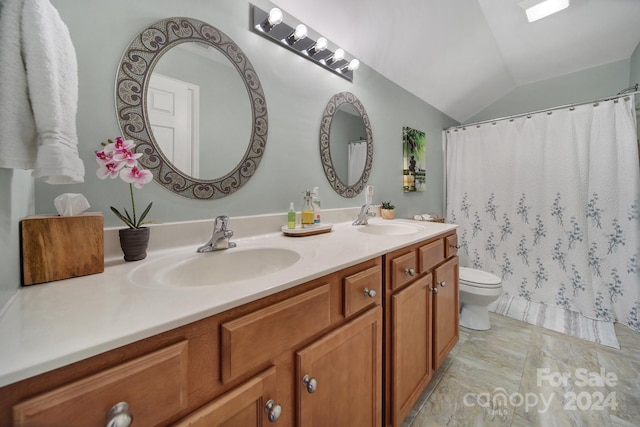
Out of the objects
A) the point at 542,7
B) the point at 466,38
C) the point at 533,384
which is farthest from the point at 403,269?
the point at 542,7

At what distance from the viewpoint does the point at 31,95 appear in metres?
0.46

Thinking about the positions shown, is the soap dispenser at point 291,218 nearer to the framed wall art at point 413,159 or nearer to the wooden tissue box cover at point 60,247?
the wooden tissue box cover at point 60,247

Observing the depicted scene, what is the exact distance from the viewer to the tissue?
2.12ft

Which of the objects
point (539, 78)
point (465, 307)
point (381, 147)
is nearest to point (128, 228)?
point (381, 147)

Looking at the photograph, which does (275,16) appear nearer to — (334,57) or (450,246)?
(334,57)

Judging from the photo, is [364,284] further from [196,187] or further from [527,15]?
[527,15]

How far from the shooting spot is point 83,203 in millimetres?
684

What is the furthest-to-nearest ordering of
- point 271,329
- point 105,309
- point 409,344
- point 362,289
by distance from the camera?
point 409,344 < point 362,289 < point 271,329 < point 105,309

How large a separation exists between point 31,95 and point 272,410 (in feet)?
2.66

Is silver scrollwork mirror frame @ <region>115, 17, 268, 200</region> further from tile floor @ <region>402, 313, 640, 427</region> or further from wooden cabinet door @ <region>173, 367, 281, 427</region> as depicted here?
tile floor @ <region>402, 313, 640, 427</region>

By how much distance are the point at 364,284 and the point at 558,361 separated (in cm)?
167

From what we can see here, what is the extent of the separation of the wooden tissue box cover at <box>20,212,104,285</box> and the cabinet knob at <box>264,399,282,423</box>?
579 millimetres

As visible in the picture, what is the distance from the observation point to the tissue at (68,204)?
647 millimetres

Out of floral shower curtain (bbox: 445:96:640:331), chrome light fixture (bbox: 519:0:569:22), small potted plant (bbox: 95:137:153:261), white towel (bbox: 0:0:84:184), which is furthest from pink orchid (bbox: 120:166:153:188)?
floral shower curtain (bbox: 445:96:640:331)
